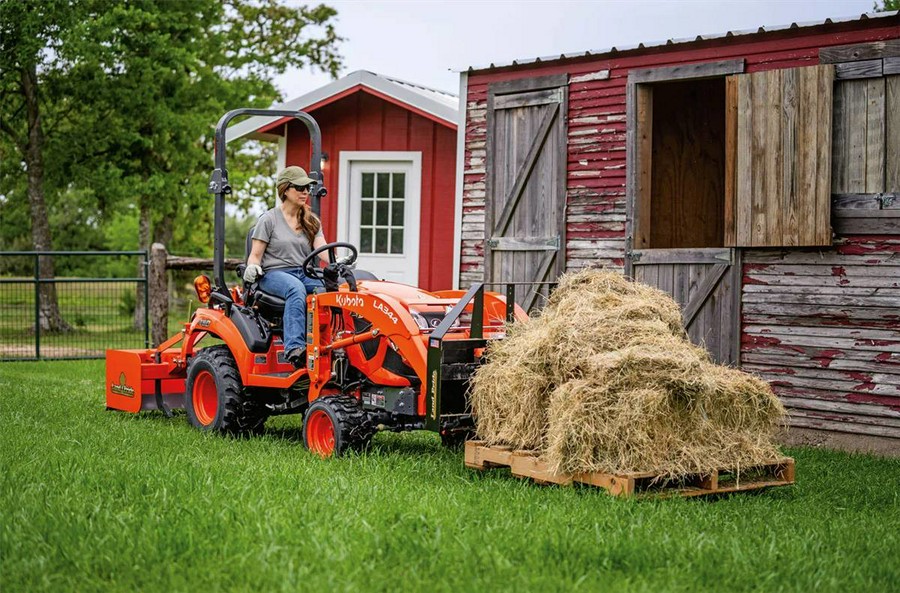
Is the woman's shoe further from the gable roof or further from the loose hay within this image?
the gable roof

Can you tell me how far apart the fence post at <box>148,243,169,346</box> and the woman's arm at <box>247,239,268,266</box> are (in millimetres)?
6357

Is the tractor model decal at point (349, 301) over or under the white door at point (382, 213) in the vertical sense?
under

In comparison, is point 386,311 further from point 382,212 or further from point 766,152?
point 382,212

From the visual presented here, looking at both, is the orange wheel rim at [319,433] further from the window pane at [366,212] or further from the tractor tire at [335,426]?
the window pane at [366,212]

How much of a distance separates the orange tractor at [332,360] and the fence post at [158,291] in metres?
5.12

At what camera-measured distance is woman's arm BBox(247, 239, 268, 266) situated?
8.31 meters

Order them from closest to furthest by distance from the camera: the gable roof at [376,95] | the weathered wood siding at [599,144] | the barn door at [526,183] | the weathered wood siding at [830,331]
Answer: the weathered wood siding at [830,331] < the weathered wood siding at [599,144] < the barn door at [526,183] < the gable roof at [376,95]

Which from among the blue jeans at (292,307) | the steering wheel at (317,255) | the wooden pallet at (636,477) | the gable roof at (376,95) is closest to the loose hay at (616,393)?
the wooden pallet at (636,477)

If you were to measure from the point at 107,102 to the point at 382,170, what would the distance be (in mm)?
10018

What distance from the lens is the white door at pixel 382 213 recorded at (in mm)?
13703

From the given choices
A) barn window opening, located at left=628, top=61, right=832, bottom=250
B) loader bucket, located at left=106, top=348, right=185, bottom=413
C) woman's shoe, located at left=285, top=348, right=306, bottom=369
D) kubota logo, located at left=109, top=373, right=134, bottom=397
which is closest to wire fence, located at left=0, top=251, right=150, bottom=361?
kubota logo, located at left=109, top=373, right=134, bottom=397

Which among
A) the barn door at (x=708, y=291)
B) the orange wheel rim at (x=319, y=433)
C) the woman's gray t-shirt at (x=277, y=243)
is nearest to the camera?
the orange wheel rim at (x=319, y=433)

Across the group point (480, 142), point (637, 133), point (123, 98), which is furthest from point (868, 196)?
point (123, 98)

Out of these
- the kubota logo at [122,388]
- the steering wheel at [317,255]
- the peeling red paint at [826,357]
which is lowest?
the kubota logo at [122,388]
